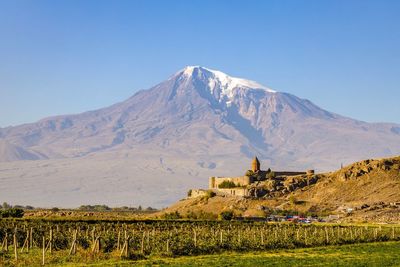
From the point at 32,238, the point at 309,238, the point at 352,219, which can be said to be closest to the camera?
the point at 32,238

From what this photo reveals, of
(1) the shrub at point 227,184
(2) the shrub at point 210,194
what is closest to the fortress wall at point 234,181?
(1) the shrub at point 227,184

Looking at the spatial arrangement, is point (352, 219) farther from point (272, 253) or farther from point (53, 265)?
point (53, 265)

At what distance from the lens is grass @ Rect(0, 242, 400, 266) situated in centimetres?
3919

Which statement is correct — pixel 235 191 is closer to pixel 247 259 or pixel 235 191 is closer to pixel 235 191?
pixel 235 191

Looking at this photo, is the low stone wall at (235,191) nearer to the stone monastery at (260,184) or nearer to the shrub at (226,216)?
the stone monastery at (260,184)

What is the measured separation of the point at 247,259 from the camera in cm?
4194

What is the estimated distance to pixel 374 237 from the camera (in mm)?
60312

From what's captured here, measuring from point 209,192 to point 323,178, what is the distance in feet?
68.3

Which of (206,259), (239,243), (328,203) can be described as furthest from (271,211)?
(206,259)

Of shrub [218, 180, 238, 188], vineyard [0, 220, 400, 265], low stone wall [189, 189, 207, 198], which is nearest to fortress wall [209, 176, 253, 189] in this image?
shrub [218, 180, 238, 188]

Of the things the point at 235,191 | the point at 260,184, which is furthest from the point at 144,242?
the point at 260,184

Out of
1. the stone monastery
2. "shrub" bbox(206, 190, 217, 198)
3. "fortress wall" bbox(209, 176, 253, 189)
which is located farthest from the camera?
"fortress wall" bbox(209, 176, 253, 189)

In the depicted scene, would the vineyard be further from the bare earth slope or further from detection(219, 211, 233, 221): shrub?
the bare earth slope

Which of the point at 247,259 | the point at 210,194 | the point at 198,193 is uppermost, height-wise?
the point at 198,193
